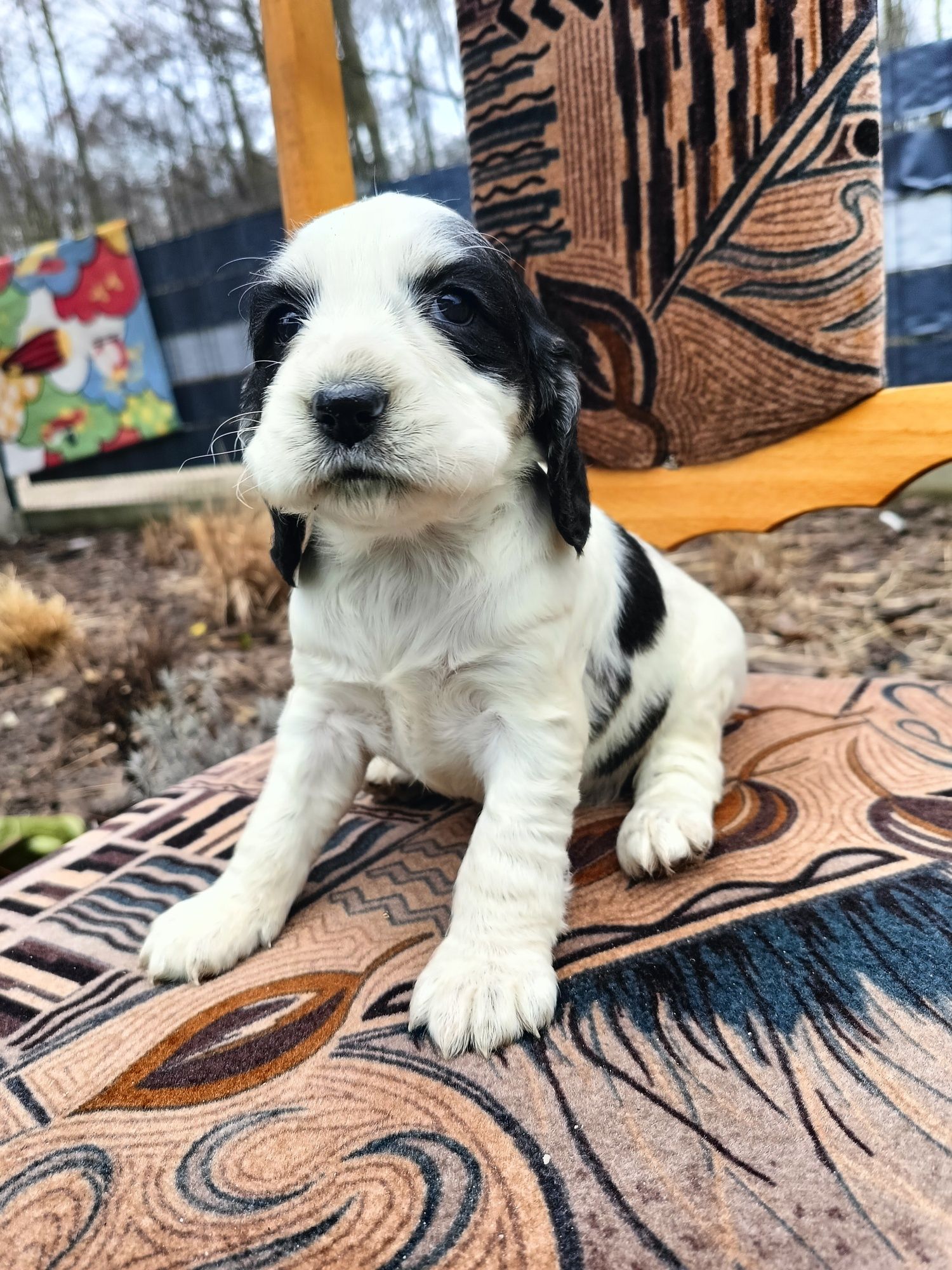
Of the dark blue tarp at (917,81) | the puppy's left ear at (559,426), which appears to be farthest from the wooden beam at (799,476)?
the dark blue tarp at (917,81)

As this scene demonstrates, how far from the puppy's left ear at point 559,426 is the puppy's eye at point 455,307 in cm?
17

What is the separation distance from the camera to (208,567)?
4.89m

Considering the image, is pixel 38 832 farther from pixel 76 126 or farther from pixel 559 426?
pixel 76 126

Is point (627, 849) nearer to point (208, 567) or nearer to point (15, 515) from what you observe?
point (208, 567)

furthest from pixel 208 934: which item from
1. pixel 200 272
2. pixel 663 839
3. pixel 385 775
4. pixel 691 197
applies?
pixel 200 272

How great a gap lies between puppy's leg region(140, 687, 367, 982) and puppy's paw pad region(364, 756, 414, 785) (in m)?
0.45

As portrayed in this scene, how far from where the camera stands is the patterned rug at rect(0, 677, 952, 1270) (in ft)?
3.34

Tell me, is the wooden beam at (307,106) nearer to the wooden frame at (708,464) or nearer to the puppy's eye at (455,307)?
the wooden frame at (708,464)

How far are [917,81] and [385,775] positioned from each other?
3826 mm

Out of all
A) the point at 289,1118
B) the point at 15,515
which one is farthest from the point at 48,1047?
the point at 15,515

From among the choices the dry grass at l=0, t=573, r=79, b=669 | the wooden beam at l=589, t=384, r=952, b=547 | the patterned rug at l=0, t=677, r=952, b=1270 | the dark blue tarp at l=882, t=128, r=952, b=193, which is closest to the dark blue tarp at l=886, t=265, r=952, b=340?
the dark blue tarp at l=882, t=128, r=952, b=193

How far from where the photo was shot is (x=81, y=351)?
646 cm

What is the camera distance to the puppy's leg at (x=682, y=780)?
1.75 meters

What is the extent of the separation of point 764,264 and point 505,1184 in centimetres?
221
